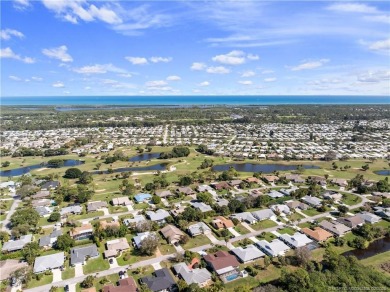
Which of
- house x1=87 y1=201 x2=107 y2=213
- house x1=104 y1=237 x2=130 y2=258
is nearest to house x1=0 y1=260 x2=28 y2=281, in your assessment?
house x1=104 y1=237 x2=130 y2=258

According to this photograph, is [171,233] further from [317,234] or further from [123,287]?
[317,234]

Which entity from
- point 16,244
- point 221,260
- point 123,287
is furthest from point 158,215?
point 16,244

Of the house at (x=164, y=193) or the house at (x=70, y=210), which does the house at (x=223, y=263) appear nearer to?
the house at (x=164, y=193)

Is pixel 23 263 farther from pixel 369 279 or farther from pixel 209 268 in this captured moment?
pixel 369 279

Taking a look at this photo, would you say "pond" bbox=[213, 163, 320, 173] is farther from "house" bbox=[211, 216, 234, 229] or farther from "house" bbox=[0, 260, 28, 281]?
"house" bbox=[0, 260, 28, 281]

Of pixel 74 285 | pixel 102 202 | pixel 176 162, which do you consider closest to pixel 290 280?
pixel 74 285

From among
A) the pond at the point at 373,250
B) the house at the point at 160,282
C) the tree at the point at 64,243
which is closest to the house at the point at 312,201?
the pond at the point at 373,250
